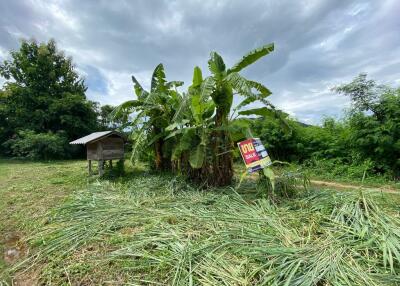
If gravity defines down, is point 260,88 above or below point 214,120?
above

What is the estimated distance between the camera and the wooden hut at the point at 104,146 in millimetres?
7445

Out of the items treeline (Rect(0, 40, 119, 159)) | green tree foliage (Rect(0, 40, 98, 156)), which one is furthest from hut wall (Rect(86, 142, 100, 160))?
green tree foliage (Rect(0, 40, 98, 156))

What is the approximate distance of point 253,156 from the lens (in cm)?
407

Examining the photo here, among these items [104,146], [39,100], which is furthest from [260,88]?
[39,100]

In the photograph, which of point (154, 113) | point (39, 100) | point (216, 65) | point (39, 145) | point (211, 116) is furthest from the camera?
point (39, 100)

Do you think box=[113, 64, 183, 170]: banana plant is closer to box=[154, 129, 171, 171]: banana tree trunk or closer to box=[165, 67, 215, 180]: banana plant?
box=[154, 129, 171, 171]: banana tree trunk

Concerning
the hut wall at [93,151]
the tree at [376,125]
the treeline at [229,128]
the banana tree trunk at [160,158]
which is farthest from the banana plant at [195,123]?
the tree at [376,125]

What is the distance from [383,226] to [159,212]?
290cm

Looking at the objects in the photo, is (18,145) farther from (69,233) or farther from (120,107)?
(69,233)

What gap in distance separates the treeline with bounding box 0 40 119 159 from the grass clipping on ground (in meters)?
12.6

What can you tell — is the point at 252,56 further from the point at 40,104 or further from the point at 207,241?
the point at 40,104

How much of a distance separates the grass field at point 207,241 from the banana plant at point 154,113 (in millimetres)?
2457

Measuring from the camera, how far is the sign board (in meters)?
4.03

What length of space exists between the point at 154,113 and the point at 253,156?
3.63 metres
